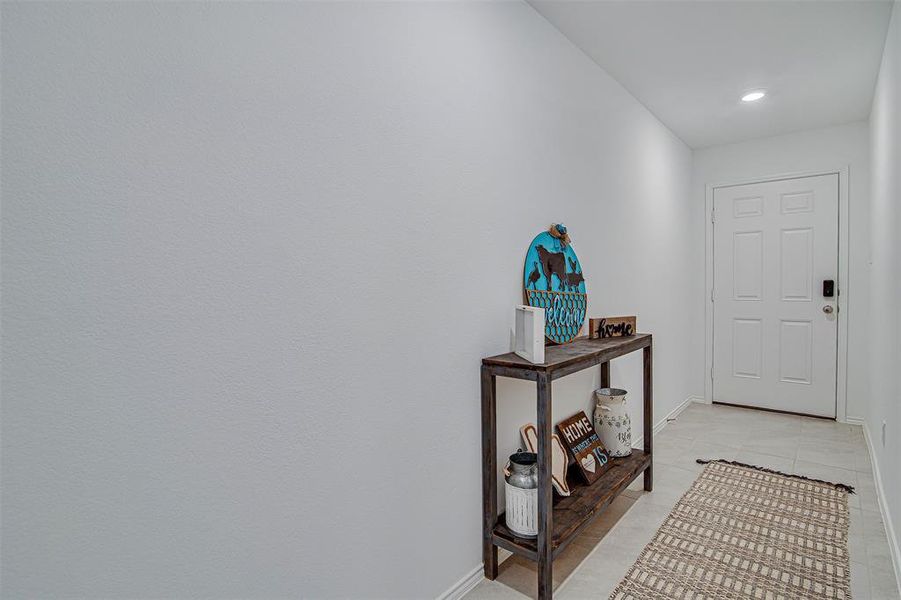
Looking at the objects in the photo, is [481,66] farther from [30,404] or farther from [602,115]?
[30,404]

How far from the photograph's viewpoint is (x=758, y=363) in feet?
14.3

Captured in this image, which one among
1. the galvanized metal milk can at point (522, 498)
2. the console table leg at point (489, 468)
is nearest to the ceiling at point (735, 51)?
the console table leg at point (489, 468)

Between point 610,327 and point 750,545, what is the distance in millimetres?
1133

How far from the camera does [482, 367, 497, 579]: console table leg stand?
6.06 feet

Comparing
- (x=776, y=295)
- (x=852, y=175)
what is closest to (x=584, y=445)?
(x=776, y=295)

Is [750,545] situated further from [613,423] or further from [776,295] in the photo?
[776,295]

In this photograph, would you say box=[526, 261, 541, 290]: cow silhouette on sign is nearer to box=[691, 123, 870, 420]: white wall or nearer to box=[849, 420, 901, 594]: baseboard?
box=[849, 420, 901, 594]: baseboard

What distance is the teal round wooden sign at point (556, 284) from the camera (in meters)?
2.19

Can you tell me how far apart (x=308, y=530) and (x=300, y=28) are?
4.31 feet

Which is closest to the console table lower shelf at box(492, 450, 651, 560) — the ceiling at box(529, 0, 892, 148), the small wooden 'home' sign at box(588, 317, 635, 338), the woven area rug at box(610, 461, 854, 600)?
the woven area rug at box(610, 461, 854, 600)

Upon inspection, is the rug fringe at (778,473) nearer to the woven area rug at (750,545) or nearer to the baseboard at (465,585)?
the woven area rug at (750,545)

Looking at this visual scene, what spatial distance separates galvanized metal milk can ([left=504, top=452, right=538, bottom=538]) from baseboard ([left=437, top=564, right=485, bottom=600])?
219 mm

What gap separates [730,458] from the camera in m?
3.13

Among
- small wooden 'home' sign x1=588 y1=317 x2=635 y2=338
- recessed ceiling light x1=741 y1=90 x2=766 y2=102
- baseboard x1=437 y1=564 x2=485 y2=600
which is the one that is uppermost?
recessed ceiling light x1=741 y1=90 x2=766 y2=102
